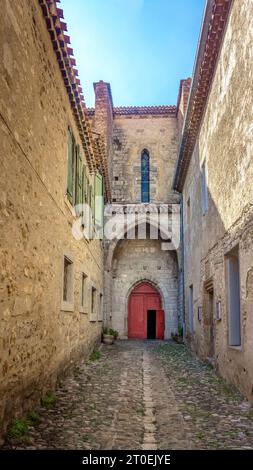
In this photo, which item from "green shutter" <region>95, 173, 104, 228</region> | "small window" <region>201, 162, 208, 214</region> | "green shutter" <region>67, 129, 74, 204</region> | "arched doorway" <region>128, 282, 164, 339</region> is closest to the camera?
"green shutter" <region>67, 129, 74, 204</region>

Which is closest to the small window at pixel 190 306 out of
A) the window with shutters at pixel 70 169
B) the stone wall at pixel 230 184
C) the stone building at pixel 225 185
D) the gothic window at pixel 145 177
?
the stone building at pixel 225 185

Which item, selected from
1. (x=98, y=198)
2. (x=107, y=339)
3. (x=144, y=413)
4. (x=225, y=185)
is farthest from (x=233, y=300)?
(x=107, y=339)

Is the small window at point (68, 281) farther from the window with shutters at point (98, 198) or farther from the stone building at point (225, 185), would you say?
the window with shutters at point (98, 198)

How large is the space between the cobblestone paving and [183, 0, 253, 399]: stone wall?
1.93 feet

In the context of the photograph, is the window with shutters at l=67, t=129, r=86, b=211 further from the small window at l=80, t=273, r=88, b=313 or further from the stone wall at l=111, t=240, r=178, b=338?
the stone wall at l=111, t=240, r=178, b=338

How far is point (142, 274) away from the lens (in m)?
19.1

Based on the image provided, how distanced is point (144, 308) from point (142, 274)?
1.56 metres

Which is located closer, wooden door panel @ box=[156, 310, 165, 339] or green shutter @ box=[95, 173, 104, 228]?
green shutter @ box=[95, 173, 104, 228]

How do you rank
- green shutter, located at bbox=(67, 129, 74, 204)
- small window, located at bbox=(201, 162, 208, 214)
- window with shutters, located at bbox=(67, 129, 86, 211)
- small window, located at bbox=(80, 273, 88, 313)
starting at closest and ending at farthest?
1. green shutter, located at bbox=(67, 129, 74, 204)
2. window with shutters, located at bbox=(67, 129, 86, 211)
3. small window, located at bbox=(201, 162, 208, 214)
4. small window, located at bbox=(80, 273, 88, 313)

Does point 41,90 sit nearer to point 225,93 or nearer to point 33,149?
point 33,149

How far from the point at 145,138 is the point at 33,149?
50.1 ft

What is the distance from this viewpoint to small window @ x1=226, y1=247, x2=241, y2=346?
7.08 metres

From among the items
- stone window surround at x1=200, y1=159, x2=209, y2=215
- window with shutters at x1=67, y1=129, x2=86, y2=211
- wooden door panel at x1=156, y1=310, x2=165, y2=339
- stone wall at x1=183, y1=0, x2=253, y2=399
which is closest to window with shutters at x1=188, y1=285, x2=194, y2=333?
stone wall at x1=183, y1=0, x2=253, y2=399
